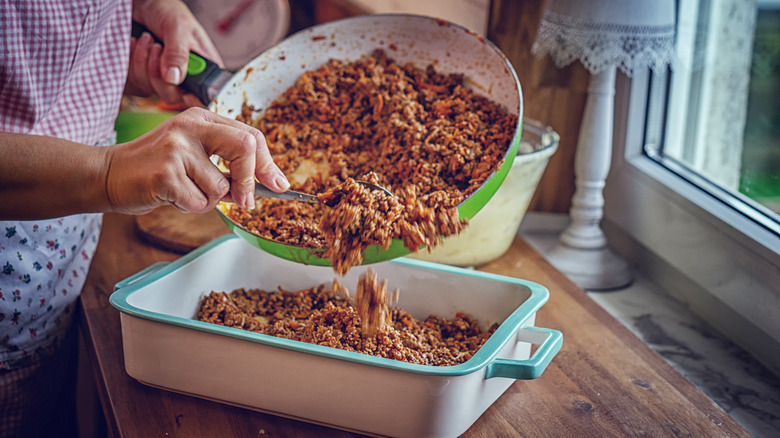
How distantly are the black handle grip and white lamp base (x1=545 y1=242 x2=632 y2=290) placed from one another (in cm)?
73

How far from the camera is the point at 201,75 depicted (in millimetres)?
1177

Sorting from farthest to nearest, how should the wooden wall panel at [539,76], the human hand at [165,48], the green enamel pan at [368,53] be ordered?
the wooden wall panel at [539,76] < the human hand at [165,48] < the green enamel pan at [368,53]

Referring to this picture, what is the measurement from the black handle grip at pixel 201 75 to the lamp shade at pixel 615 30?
571 mm

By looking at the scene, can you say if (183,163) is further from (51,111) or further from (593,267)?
(593,267)

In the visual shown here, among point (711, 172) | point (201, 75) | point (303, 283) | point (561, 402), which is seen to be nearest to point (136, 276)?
point (303, 283)

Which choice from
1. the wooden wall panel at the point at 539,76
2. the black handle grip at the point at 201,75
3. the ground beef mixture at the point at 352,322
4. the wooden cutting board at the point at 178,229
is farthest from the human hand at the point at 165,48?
the wooden wall panel at the point at 539,76

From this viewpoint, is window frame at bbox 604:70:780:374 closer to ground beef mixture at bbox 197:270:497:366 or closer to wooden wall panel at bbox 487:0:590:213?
wooden wall panel at bbox 487:0:590:213

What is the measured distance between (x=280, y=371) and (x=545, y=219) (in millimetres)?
906

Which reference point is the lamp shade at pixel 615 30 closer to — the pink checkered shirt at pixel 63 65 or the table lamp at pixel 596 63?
the table lamp at pixel 596 63

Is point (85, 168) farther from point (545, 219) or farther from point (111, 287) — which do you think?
point (545, 219)

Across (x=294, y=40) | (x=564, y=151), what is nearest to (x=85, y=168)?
(x=294, y=40)

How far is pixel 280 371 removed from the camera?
0.83 m

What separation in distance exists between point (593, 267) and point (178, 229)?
81cm

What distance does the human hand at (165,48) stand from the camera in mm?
1175
